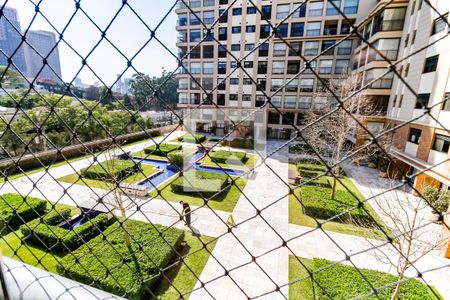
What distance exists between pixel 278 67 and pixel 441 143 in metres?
10.9

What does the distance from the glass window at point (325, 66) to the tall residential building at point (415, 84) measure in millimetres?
2800

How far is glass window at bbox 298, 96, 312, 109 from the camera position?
15555 millimetres

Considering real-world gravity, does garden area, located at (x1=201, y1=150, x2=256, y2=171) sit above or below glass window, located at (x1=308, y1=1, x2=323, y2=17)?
below

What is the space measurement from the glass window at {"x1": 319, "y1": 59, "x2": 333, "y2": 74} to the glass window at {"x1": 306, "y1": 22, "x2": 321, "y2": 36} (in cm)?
174

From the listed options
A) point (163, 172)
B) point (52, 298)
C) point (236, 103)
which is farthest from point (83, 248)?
point (236, 103)

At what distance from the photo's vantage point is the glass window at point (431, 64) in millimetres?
6822

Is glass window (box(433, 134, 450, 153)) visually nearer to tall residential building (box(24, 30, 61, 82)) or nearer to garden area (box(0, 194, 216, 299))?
garden area (box(0, 194, 216, 299))

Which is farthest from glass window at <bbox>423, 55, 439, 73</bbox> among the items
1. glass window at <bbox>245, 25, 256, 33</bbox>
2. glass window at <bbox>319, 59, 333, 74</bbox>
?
glass window at <bbox>245, 25, 256, 33</bbox>

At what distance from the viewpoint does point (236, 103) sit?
55.1 ft

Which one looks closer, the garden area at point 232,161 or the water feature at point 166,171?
the water feature at point 166,171

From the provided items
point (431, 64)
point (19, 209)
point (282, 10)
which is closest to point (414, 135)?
point (431, 64)

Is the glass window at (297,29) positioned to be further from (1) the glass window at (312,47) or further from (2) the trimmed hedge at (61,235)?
(2) the trimmed hedge at (61,235)

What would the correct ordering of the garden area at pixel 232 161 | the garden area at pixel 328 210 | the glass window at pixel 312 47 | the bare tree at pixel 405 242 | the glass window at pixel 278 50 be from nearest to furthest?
the bare tree at pixel 405 242 < the garden area at pixel 328 210 < the garden area at pixel 232 161 < the glass window at pixel 312 47 < the glass window at pixel 278 50

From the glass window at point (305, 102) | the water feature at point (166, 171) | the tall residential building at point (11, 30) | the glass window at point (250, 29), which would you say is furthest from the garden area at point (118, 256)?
the glass window at point (250, 29)
